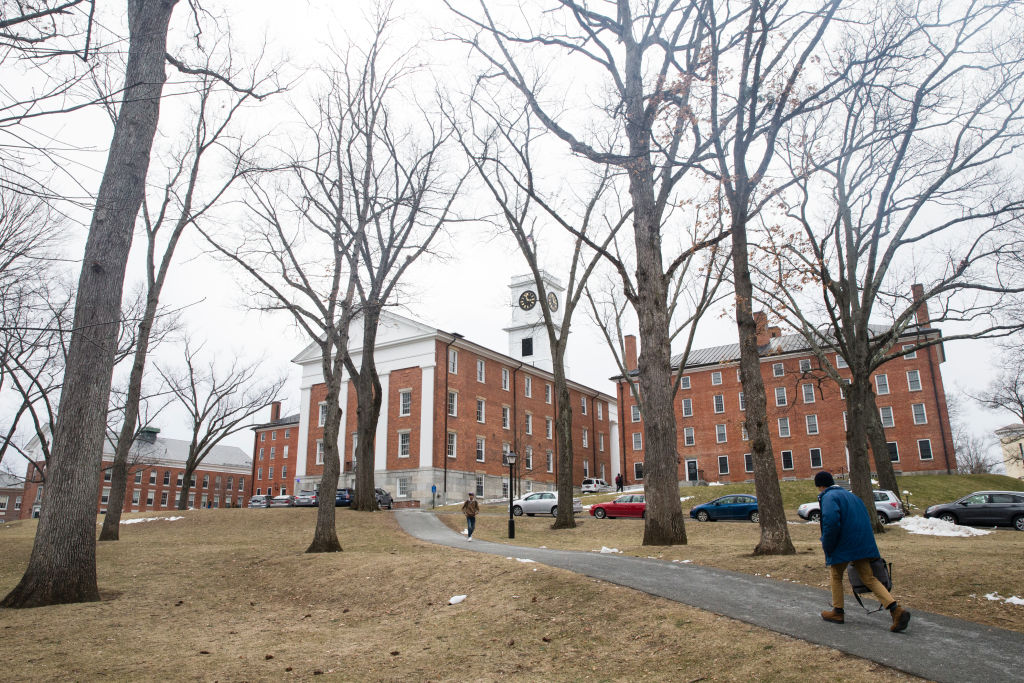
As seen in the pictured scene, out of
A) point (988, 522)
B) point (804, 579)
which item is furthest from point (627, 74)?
point (988, 522)

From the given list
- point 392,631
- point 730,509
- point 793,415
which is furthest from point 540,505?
point 793,415

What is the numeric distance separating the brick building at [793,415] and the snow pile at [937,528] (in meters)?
27.0

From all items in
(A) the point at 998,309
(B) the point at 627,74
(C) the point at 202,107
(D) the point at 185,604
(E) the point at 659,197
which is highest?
(C) the point at 202,107

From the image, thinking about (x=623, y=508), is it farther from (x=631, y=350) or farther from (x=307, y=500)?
(x=631, y=350)

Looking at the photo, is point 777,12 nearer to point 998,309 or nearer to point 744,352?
point 744,352

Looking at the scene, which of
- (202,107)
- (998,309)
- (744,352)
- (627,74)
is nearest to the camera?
(744,352)

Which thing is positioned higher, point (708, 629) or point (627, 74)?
point (627, 74)

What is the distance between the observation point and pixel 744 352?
13250 millimetres

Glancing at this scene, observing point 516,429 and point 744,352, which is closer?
point 744,352

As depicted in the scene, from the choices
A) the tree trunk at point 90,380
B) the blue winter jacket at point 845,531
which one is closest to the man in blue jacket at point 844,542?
the blue winter jacket at point 845,531

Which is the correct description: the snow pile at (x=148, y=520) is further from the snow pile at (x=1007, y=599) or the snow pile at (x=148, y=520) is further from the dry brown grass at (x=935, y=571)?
the snow pile at (x=1007, y=599)

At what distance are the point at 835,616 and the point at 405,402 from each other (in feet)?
134

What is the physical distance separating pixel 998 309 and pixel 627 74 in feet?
46.9

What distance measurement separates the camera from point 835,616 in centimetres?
657
